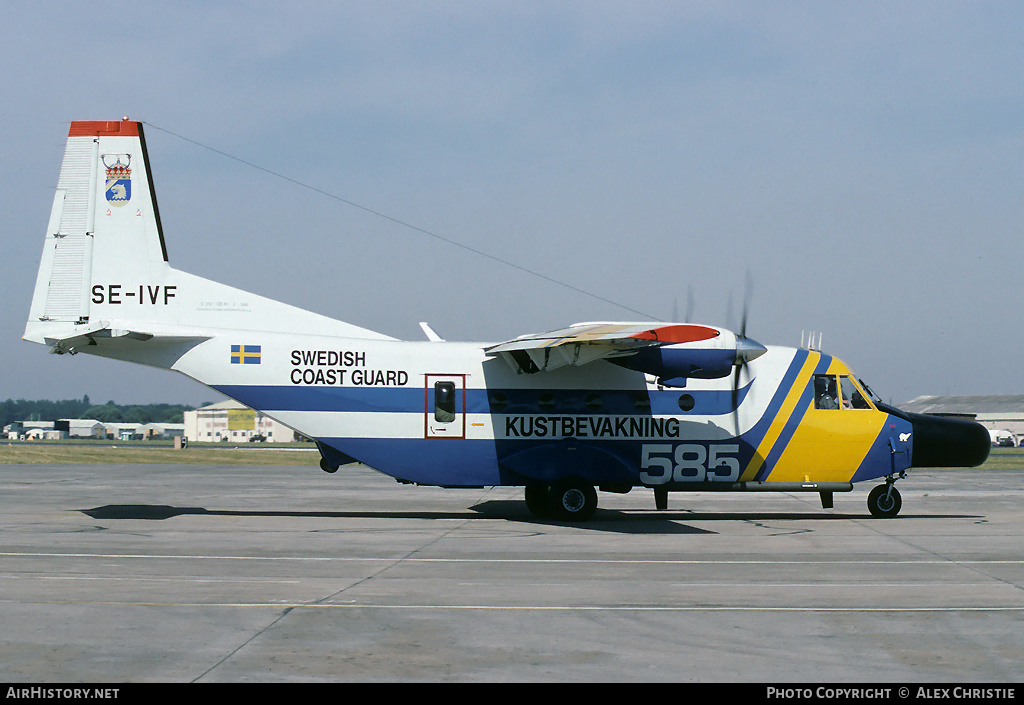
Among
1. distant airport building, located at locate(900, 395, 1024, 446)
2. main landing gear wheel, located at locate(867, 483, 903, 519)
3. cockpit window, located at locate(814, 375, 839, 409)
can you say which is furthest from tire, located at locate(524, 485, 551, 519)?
distant airport building, located at locate(900, 395, 1024, 446)

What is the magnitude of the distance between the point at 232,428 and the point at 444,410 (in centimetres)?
12008

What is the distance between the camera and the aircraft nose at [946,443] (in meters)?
20.3

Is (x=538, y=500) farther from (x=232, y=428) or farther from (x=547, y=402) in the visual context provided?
(x=232, y=428)

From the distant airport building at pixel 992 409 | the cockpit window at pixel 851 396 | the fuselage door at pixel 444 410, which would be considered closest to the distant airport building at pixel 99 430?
the distant airport building at pixel 992 409

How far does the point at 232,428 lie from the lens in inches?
5212

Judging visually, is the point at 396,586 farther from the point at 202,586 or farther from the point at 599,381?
the point at 599,381

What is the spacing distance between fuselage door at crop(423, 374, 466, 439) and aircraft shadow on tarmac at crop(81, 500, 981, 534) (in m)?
2.26

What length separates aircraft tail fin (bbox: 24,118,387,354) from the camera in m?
18.7

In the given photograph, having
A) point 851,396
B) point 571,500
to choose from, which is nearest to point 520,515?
point 571,500

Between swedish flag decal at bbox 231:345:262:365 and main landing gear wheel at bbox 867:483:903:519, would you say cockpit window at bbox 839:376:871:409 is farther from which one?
swedish flag decal at bbox 231:345:262:365

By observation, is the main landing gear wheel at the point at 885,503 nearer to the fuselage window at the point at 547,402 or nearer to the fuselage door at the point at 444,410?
the fuselage window at the point at 547,402

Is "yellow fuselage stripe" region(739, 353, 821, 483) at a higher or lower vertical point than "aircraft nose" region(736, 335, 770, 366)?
lower
